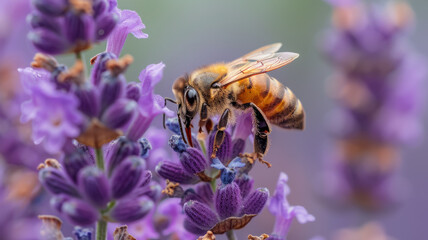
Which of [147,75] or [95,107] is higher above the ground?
[147,75]

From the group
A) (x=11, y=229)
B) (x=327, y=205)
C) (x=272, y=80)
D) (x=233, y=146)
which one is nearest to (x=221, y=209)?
(x=233, y=146)

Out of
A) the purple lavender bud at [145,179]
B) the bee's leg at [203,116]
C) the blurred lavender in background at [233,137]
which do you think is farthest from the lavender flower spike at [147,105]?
the bee's leg at [203,116]

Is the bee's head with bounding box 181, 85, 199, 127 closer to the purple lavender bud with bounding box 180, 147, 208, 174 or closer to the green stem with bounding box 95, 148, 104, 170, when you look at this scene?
the purple lavender bud with bounding box 180, 147, 208, 174

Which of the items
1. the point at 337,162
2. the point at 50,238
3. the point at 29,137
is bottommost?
the point at 50,238

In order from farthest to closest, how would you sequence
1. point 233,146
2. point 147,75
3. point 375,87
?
point 375,87
point 233,146
point 147,75

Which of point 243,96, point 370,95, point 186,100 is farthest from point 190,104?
point 370,95

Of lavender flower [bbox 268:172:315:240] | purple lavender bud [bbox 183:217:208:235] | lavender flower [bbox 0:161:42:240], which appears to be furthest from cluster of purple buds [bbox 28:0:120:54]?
lavender flower [bbox 0:161:42:240]

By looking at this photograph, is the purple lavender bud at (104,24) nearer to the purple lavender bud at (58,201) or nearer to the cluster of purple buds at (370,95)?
the purple lavender bud at (58,201)

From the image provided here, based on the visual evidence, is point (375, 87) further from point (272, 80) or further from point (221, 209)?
point (221, 209)
